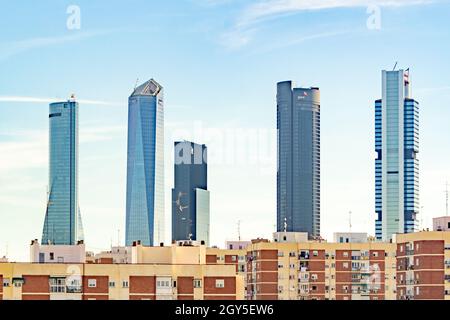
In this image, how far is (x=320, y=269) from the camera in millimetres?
35938

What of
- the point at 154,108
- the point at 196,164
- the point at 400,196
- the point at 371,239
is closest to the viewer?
the point at 196,164

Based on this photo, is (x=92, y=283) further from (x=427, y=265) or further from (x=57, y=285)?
(x=427, y=265)

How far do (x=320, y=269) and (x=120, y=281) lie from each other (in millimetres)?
17555

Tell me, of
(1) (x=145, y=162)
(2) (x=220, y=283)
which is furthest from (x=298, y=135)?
(2) (x=220, y=283)

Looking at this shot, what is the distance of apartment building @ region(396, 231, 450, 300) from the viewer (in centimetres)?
2986

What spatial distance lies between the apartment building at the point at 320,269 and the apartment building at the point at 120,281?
542 inches

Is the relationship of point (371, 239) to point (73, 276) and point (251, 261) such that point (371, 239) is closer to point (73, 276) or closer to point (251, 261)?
point (251, 261)

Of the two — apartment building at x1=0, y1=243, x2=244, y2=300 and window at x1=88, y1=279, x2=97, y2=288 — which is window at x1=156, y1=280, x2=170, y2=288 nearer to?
apartment building at x1=0, y1=243, x2=244, y2=300

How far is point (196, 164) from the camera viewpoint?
24.5 ft

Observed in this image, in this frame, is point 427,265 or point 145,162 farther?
point 427,265

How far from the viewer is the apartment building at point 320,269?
3431 cm

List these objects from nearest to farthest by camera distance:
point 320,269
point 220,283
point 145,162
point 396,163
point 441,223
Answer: point 145,162 < point 220,283 < point 396,163 < point 441,223 < point 320,269
